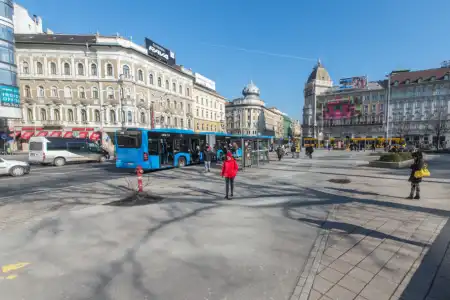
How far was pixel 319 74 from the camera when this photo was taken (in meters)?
94.6

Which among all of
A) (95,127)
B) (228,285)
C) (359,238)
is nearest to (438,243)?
(359,238)

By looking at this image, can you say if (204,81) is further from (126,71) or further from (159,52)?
(126,71)

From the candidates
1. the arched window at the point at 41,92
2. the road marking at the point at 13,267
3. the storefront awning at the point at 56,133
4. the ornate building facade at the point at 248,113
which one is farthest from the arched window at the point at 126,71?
the ornate building facade at the point at 248,113

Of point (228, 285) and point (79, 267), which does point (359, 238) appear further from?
point (79, 267)

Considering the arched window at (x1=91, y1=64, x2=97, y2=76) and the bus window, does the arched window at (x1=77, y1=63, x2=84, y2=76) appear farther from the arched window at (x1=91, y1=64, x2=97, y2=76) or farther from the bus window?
the bus window

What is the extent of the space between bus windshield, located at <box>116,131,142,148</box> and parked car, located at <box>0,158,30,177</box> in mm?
5790

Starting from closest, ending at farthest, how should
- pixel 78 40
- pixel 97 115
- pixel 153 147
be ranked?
pixel 153 147, pixel 97 115, pixel 78 40

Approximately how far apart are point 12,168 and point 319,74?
10226 cm

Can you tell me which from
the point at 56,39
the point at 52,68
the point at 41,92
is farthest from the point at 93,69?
the point at 56,39

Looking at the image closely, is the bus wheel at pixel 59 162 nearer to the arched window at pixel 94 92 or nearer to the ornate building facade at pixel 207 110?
the arched window at pixel 94 92

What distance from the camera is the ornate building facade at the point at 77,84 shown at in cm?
3900

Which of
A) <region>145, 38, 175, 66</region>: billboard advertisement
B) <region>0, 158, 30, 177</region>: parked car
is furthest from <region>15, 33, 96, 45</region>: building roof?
<region>0, 158, 30, 177</region>: parked car

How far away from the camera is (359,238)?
15.0 feet

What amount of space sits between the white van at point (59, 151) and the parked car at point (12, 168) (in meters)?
6.02
